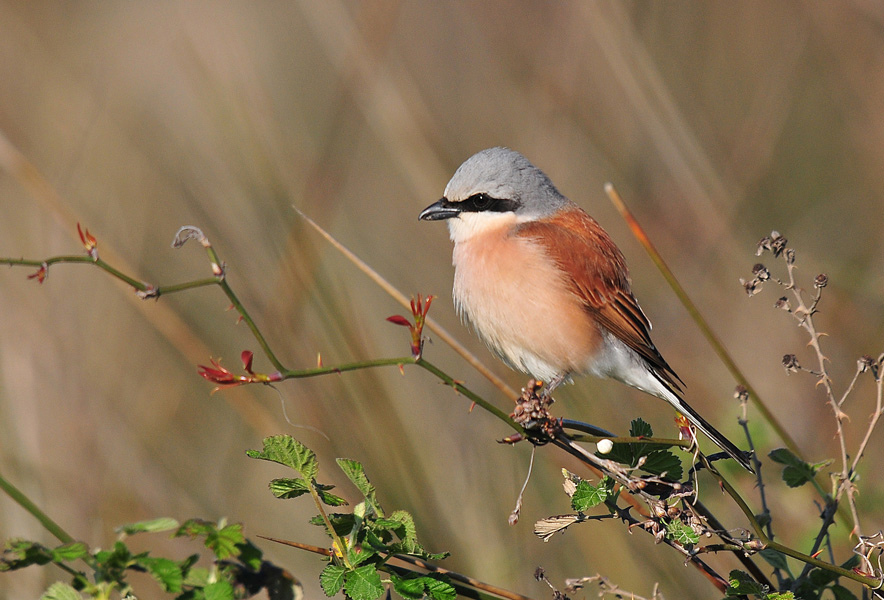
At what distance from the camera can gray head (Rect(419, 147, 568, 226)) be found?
8.80 feet

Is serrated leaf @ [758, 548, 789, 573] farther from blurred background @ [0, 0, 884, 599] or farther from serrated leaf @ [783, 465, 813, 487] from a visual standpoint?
blurred background @ [0, 0, 884, 599]

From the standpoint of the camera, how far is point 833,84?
438 cm

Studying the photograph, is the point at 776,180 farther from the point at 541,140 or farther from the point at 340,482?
the point at 340,482

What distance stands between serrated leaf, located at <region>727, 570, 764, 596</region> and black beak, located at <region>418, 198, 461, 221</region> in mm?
1721

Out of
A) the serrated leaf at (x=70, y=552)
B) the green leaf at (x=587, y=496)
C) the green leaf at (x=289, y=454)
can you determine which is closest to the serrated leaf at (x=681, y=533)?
the green leaf at (x=587, y=496)

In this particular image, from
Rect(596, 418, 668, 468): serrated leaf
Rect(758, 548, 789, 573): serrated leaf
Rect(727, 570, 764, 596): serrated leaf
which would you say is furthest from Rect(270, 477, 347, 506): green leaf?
Rect(758, 548, 789, 573): serrated leaf

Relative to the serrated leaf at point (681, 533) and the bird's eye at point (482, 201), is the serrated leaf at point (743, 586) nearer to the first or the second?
the serrated leaf at point (681, 533)

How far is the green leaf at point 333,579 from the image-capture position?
1.11m

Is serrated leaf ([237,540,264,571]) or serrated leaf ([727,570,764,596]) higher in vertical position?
serrated leaf ([237,540,264,571])

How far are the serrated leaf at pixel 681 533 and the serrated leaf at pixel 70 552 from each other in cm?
88

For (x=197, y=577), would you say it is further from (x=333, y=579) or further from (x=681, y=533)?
(x=681, y=533)

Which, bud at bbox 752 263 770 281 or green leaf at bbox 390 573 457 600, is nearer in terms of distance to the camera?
green leaf at bbox 390 573 457 600

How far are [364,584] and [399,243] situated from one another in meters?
3.07

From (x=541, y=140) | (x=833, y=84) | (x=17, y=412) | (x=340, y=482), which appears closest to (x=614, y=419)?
(x=340, y=482)
